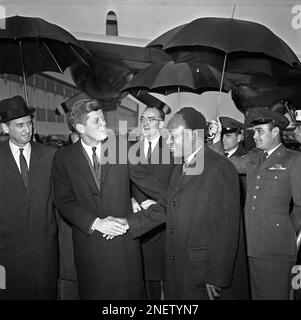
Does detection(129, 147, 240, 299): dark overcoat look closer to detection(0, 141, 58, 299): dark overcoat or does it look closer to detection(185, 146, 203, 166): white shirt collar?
detection(185, 146, 203, 166): white shirt collar

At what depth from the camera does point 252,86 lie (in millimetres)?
4043

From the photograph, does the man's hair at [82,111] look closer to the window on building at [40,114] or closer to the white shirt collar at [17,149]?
the white shirt collar at [17,149]

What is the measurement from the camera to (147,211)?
2355 millimetres

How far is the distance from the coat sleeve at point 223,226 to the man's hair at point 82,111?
83 cm

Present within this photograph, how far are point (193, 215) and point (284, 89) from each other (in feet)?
7.89

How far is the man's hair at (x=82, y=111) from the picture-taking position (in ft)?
7.89

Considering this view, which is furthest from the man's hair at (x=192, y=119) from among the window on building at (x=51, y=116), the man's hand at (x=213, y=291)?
the window on building at (x=51, y=116)

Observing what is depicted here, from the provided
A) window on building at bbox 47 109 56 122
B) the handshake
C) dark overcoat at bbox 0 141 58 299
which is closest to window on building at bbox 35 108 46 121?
window on building at bbox 47 109 56 122

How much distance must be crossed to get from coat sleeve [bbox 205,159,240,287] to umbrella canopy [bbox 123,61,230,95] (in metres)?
1.53

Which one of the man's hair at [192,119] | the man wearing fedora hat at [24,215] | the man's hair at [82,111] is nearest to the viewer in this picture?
the man's hair at [192,119]

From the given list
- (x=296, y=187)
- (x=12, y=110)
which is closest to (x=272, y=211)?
(x=296, y=187)

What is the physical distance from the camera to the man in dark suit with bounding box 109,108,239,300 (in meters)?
2.10

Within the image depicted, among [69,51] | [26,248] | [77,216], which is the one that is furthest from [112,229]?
[69,51]

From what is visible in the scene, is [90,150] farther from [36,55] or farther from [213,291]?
[36,55]
